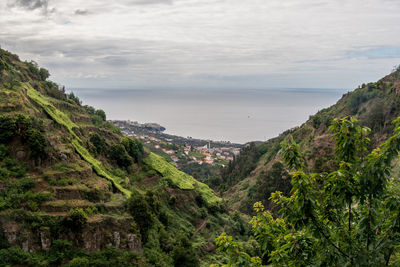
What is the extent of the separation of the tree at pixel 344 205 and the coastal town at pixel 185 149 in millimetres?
53178

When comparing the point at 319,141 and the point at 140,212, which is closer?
the point at 140,212

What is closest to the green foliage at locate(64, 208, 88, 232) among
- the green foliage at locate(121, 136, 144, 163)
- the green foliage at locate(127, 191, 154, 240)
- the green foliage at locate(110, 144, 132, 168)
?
the green foliage at locate(127, 191, 154, 240)

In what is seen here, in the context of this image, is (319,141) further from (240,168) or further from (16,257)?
(16,257)

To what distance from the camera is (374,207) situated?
5.12 metres

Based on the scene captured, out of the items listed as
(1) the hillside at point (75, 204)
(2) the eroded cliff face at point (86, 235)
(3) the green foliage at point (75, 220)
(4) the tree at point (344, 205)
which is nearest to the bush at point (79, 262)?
(1) the hillside at point (75, 204)

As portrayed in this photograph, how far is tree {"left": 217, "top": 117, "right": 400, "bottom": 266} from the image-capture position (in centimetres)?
485

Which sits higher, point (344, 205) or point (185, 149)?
point (344, 205)

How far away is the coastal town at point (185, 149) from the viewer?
77.2 m

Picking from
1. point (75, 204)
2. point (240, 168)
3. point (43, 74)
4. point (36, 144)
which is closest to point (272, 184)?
point (240, 168)

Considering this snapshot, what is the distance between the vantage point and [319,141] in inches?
1492

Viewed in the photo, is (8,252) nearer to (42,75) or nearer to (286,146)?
(286,146)

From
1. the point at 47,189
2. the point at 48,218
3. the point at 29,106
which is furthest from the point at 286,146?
the point at 29,106

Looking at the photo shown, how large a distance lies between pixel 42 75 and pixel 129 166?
15.3m

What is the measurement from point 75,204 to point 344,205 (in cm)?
1263
